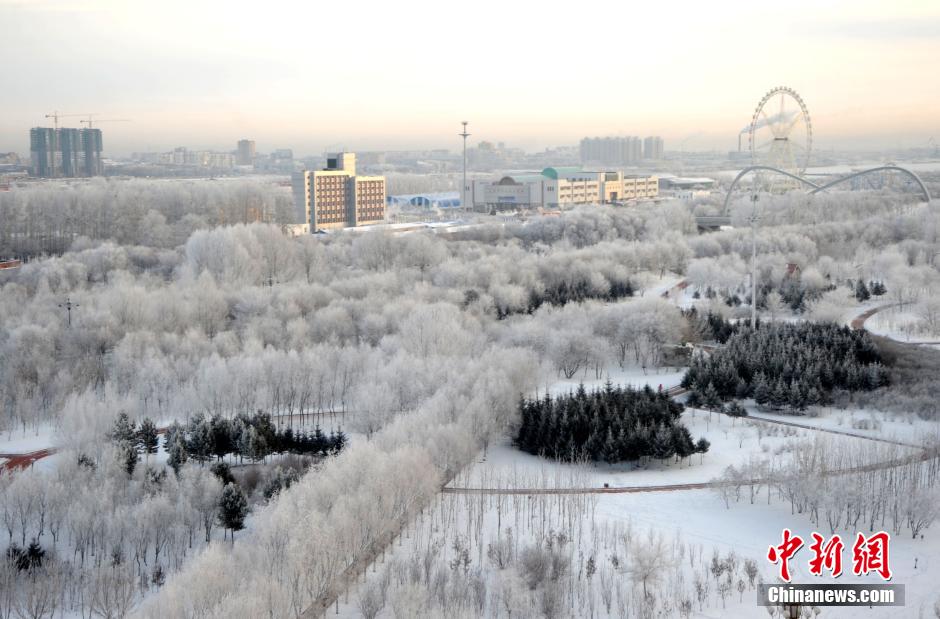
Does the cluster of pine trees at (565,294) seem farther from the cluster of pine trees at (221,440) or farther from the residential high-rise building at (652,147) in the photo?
the residential high-rise building at (652,147)

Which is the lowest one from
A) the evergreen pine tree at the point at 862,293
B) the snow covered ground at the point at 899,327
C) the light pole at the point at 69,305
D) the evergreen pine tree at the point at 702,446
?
the evergreen pine tree at the point at 702,446

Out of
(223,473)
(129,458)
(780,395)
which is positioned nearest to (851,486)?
(780,395)

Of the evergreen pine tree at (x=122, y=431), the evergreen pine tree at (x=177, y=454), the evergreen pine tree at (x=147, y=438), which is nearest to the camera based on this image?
the evergreen pine tree at (x=177, y=454)

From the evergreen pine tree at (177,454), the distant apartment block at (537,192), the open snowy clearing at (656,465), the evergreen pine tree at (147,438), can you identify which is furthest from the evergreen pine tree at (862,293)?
the distant apartment block at (537,192)

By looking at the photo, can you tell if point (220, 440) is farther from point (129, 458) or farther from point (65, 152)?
point (65, 152)

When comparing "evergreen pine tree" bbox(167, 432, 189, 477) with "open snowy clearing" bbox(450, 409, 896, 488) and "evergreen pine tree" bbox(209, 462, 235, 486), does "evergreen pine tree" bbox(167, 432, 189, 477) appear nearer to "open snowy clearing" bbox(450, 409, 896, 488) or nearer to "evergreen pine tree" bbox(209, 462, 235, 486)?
"evergreen pine tree" bbox(209, 462, 235, 486)

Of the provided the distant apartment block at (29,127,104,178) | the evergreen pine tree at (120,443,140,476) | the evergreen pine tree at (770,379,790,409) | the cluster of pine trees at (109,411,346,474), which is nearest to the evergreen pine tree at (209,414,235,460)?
the cluster of pine trees at (109,411,346,474)
